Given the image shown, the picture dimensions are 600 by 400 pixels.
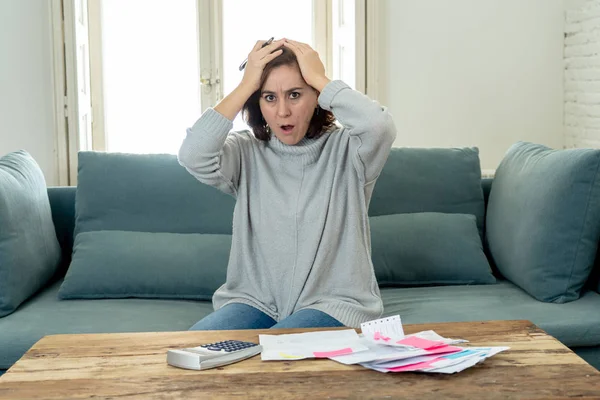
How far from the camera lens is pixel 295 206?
215 centimetres

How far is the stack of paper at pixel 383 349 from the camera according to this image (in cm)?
148

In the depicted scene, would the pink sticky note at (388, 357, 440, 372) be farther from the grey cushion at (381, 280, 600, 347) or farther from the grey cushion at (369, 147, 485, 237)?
the grey cushion at (369, 147, 485, 237)

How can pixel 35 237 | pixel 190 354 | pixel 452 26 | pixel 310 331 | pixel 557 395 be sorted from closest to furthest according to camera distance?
pixel 557 395 → pixel 190 354 → pixel 310 331 → pixel 35 237 → pixel 452 26

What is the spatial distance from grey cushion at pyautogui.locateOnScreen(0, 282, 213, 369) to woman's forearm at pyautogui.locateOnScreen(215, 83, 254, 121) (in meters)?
0.68

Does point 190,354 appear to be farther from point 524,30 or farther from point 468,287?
point 524,30

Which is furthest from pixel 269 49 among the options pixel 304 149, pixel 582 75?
pixel 582 75

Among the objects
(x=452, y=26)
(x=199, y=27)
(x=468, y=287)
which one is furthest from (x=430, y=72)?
(x=468, y=287)

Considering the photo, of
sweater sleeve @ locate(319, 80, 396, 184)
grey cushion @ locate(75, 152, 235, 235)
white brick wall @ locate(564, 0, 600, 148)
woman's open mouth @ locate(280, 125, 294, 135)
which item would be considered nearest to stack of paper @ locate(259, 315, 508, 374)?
sweater sleeve @ locate(319, 80, 396, 184)

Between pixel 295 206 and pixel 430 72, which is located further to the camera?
pixel 430 72

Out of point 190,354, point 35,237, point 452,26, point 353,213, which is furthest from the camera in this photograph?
point 452,26

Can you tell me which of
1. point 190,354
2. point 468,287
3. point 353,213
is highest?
point 353,213

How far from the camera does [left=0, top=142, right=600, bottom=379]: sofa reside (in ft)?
8.09

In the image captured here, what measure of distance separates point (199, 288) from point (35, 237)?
565 millimetres

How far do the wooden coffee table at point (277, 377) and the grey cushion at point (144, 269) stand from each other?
3.32 ft
